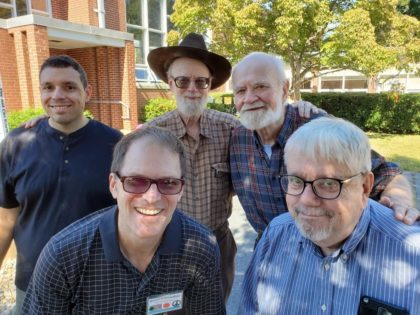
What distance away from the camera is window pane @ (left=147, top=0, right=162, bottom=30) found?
57.0ft

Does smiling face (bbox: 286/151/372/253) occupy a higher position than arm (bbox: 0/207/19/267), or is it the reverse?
smiling face (bbox: 286/151/372/253)

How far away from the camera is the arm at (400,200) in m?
1.79

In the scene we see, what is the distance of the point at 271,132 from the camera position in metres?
2.72

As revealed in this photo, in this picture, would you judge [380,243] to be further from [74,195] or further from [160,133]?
[74,195]

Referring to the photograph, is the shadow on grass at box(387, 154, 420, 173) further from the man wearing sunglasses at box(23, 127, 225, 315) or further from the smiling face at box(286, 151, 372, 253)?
the man wearing sunglasses at box(23, 127, 225, 315)

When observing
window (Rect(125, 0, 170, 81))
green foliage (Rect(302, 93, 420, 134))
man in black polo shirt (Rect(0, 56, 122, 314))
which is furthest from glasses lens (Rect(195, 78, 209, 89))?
window (Rect(125, 0, 170, 81))

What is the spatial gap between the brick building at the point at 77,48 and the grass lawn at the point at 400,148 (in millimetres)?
8686

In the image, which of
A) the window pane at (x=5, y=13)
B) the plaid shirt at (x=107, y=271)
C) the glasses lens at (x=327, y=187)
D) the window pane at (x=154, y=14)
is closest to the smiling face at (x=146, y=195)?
the plaid shirt at (x=107, y=271)

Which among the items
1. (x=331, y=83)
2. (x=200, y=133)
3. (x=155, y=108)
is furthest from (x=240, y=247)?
(x=331, y=83)

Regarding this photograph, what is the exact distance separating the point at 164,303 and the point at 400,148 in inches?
454

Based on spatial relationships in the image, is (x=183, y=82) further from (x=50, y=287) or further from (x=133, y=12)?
(x=133, y=12)

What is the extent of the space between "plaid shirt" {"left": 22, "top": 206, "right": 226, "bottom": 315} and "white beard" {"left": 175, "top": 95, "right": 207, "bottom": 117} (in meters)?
1.23

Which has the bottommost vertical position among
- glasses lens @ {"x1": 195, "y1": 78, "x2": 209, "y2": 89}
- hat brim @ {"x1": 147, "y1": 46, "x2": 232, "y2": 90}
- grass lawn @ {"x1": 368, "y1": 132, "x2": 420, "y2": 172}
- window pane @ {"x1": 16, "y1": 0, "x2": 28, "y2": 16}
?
grass lawn @ {"x1": 368, "y1": 132, "x2": 420, "y2": 172}

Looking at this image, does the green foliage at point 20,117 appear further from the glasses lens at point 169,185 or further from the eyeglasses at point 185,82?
the glasses lens at point 169,185
